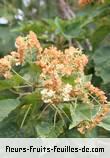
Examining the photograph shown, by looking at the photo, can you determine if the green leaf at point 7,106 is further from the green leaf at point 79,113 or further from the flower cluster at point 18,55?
the green leaf at point 79,113

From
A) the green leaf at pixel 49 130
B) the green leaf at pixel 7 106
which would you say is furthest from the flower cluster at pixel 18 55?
the green leaf at pixel 49 130

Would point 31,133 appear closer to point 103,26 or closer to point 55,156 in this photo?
point 55,156

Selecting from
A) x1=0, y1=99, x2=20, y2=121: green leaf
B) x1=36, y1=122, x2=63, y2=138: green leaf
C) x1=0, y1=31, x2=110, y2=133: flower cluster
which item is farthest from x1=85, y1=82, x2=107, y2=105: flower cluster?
x1=0, y1=99, x2=20, y2=121: green leaf

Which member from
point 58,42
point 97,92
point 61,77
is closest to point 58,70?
point 61,77

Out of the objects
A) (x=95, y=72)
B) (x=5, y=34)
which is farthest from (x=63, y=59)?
(x=5, y=34)

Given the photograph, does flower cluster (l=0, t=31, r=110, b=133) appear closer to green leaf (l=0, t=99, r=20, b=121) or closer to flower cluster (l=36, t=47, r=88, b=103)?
flower cluster (l=36, t=47, r=88, b=103)

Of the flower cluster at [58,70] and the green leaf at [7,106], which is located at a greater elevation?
the flower cluster at [58,70]

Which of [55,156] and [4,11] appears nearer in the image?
[55,156]
